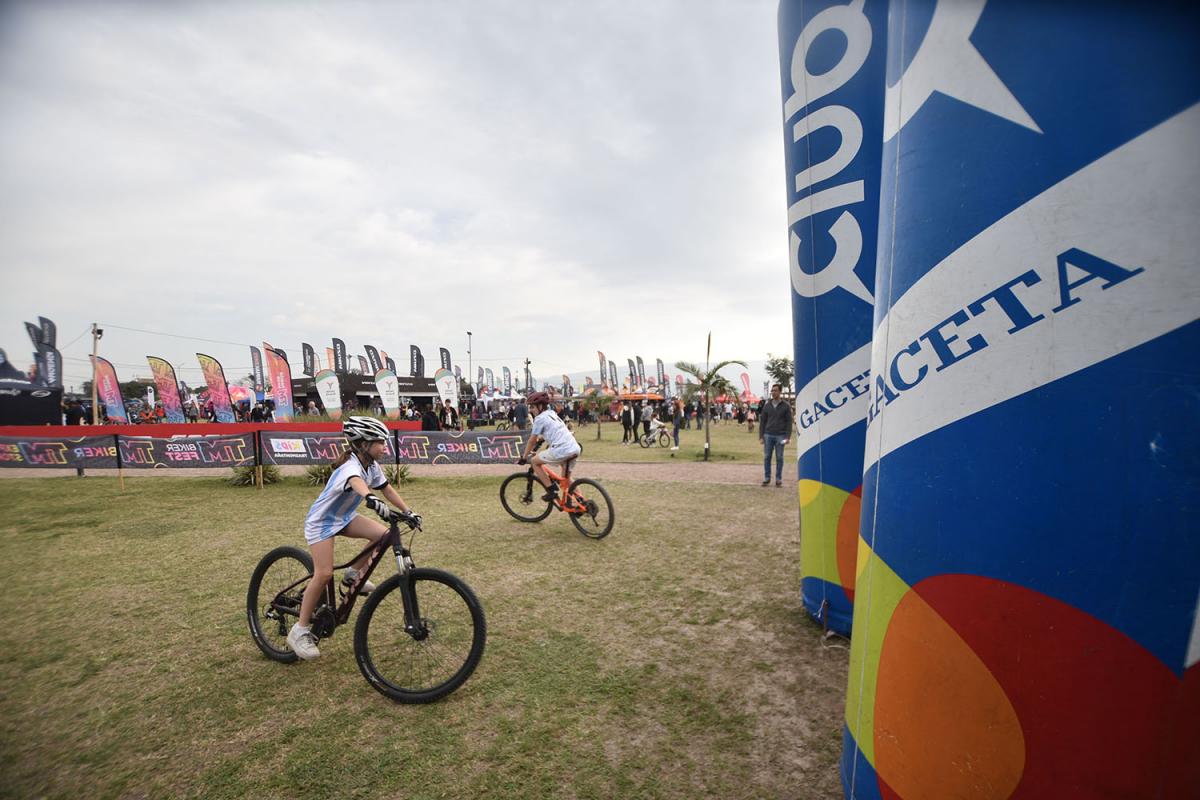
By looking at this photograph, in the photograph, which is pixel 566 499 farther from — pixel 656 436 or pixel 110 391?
pixel 110 391

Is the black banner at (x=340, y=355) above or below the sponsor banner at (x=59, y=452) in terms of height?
above

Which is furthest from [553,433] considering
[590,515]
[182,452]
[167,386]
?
[167,386]

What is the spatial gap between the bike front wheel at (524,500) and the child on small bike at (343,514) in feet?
14.7

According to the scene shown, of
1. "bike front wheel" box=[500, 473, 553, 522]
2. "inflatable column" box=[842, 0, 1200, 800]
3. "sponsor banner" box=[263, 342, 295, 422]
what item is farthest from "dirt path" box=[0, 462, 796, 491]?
"sponsor banner" box=[263, 342, 295, 422]

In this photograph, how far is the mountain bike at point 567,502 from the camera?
24.7ft

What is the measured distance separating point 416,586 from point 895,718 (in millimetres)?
3196

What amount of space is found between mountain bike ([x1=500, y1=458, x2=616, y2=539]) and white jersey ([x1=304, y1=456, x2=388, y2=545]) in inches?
156

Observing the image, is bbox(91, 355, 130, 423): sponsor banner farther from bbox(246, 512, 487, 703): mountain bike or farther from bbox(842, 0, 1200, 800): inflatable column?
bbox(842, 0, 1200, 800): inflatable column

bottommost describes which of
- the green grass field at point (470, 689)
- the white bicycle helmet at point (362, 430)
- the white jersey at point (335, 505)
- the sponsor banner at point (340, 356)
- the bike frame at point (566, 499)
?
the green grass field at point (470, 689)

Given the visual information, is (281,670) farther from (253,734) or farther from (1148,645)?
(1148,645)

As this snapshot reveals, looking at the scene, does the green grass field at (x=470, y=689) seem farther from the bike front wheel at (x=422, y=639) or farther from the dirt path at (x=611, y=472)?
the dirt path at (x=611, y=472)

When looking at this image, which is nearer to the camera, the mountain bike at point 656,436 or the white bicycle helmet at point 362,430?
the white bicycle helmet at point 362,430

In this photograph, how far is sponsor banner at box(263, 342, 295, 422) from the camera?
27047mm

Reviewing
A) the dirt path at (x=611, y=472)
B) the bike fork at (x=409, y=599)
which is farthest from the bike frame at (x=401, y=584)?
the dirt path at (x=611, y=472)
